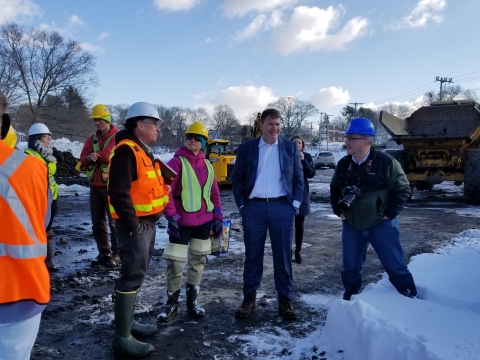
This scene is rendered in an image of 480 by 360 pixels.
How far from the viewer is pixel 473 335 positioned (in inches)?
102

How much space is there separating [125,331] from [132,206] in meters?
0.98

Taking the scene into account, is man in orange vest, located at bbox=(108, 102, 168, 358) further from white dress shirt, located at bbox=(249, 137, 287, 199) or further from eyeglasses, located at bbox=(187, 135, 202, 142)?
white dress shirt, located at bbox=(249, 137, 287, 199)

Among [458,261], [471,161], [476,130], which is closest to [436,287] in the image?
[458,261]

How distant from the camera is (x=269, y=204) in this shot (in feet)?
12.6

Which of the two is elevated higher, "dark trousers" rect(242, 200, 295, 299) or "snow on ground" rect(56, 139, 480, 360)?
"dark trousers" rect(242, 200, 295, 299)

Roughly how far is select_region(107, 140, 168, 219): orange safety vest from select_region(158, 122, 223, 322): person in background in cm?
45

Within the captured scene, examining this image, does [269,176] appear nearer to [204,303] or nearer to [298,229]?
[204,303]

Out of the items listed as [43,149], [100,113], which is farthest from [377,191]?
[43,149]

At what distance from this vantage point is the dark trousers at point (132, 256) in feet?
10.00

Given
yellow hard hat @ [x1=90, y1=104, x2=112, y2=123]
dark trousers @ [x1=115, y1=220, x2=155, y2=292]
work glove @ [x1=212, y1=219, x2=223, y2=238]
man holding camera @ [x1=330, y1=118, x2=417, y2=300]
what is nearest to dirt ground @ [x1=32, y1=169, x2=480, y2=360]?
dark trousers @ [x1=115, y1=220, x2=155, y2=292]

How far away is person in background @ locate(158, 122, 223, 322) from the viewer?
3.70 meters

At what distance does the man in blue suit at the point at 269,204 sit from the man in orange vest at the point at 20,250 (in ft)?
8.02

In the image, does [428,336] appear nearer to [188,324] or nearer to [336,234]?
[188,324]

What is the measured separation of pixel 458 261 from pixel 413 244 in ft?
6.91
